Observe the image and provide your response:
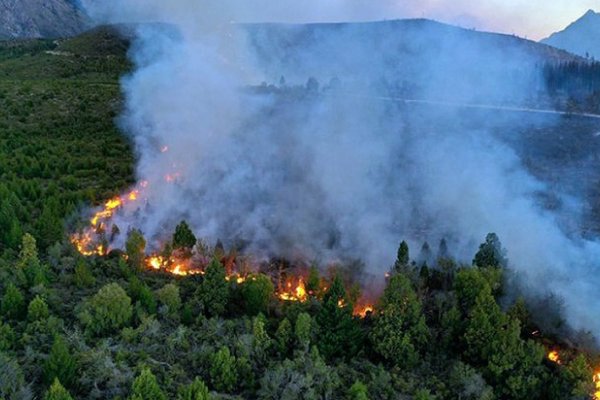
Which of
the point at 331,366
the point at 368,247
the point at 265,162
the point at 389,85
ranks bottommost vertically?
the point at 331,366

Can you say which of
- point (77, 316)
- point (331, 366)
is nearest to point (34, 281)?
point (77, 316)

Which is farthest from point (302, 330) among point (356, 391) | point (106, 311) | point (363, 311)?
point (106, 311)

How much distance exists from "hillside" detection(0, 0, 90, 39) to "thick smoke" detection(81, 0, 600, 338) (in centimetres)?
9868

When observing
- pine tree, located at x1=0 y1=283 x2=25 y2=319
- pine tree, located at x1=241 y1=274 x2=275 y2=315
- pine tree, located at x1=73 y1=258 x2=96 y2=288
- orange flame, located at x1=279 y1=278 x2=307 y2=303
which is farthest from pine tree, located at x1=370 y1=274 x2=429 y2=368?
pine tree, located at x1=0 y1=283 x2=25 y2=319

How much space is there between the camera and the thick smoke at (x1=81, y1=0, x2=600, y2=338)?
3200 cm

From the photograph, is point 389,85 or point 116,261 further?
point 389,85

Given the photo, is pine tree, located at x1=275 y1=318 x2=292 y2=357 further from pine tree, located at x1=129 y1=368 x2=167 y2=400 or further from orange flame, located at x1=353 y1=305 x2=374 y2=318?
pine tree, located at x1=129 y1=368 x2=167 y2=400

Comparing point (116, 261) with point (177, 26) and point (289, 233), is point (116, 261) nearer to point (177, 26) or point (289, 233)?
point (289, 233)

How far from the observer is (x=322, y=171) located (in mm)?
→ 41875

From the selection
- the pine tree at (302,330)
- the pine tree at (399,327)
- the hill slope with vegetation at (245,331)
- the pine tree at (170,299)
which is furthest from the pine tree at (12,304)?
the pine tree at (399,327)

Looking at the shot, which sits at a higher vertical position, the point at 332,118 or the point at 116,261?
the point at 332,118

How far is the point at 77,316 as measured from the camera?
20.7 meters

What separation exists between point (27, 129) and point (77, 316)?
101ft

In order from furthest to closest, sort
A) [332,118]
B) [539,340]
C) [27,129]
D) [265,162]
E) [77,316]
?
[332,118] < [27,129] < [265,162] < [539,340] < [77,316]
